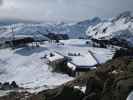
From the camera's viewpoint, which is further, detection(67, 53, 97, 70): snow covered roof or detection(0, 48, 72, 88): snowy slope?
detection(67, 53, 97, 70): snow covered roof

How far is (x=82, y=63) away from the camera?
2398 inches

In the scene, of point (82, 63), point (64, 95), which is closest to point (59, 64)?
point (82, 63)

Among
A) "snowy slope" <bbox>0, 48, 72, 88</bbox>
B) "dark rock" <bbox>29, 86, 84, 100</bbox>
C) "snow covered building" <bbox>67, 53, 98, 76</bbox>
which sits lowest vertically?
"snowy slope" <bbox>0, 48, 72, 88</bbox>

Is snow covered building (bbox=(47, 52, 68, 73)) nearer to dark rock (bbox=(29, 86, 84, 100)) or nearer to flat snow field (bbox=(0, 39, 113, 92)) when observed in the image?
flat snow field (bbox=(0, 39, 113, 92))

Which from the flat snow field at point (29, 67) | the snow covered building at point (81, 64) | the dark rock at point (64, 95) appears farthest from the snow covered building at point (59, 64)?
the dark rock at point (64, 95)

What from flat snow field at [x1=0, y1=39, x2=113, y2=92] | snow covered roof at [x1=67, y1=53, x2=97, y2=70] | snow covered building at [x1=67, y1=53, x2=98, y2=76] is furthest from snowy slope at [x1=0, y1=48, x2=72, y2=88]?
snow covered roof at [x1=67, y1=53, x2=97, y2=70]

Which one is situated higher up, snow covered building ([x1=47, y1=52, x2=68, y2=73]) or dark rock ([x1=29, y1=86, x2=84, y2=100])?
dark rock ([x1=29, y1=86, x2=84, y2=100])

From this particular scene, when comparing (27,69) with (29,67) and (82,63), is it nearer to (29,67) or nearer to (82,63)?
(29,67)

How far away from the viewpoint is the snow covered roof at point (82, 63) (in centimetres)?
A: 5794

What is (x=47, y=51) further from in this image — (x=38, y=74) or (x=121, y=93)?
(x=121, y=93)

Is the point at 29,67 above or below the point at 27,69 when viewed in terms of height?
above

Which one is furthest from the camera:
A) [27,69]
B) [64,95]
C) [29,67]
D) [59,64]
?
[29,67]

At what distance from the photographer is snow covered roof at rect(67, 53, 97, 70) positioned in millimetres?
57938

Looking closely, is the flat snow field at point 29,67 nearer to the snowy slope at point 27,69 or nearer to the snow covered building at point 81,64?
the snowy slope at point 27,69
